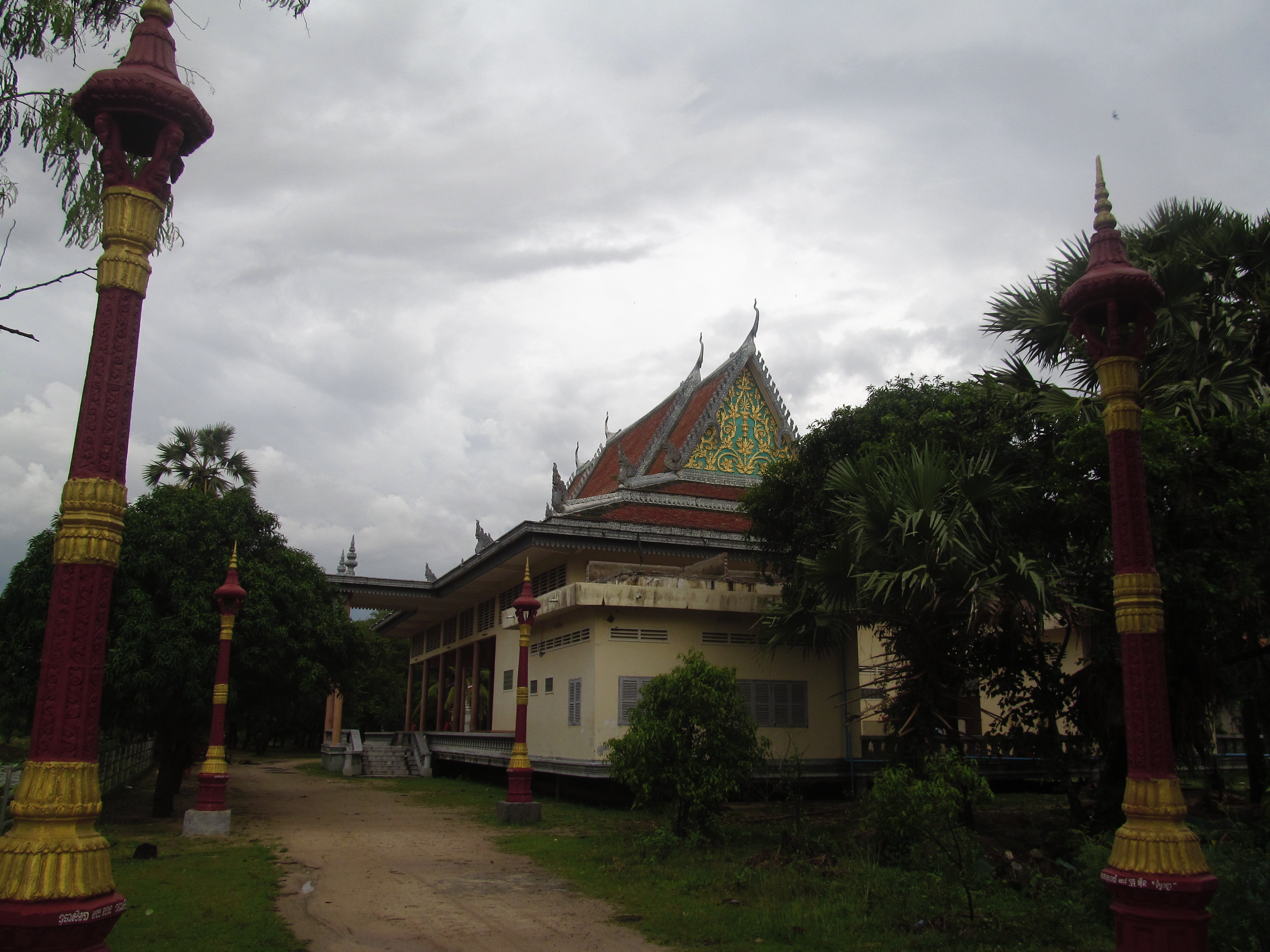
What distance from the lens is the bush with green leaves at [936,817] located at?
29.5ft

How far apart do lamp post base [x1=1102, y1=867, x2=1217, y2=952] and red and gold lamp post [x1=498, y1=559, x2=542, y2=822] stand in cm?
1063

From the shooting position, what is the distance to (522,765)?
622 inches

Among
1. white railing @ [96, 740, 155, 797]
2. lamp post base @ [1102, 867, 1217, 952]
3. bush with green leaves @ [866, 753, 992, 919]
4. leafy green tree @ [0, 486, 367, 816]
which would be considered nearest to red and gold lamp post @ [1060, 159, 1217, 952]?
lamp post base @ [1102, 867, 1217, 952]

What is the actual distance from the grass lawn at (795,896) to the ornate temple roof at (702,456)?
1148 centimetres

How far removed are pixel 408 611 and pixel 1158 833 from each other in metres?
29.4

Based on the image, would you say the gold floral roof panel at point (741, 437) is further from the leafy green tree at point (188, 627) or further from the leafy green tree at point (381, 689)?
the leafy green tree at point (381, 689)

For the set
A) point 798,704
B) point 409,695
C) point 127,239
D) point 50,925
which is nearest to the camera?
point 50,925

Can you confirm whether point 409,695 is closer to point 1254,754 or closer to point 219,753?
point 219,753

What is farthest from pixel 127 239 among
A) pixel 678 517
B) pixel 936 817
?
pixel 678 517

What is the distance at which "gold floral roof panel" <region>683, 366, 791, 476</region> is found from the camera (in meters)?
27.1

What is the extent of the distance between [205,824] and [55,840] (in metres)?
10.4

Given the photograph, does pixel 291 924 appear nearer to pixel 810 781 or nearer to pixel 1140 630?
pixel 1140 630

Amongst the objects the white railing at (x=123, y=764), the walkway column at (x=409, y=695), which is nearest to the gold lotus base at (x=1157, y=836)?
the white railing at (x=123, y=764)

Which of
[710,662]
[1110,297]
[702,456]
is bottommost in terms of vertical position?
[710,662]
